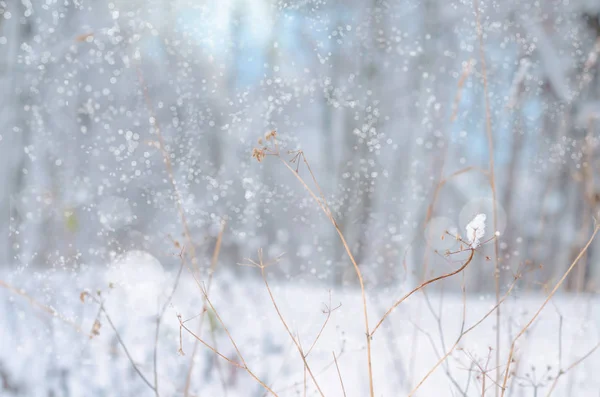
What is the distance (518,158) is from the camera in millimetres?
2328

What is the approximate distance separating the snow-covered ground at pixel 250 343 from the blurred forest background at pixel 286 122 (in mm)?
358

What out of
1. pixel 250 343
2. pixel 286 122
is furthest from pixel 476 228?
pixel 286 122

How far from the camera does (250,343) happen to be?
1.54 metres

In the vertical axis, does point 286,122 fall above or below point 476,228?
above

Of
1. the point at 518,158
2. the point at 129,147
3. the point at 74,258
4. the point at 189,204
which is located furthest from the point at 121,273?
the point at 518,158

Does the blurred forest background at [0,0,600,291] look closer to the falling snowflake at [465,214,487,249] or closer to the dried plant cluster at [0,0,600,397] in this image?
the dried plant cluster at [0,0,600,397]

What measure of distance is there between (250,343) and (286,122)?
47.8 inches

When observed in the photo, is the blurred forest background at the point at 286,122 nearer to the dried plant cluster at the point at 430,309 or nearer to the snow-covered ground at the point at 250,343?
the snow-covered ground at the point at 250,343

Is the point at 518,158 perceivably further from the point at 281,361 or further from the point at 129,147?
the point at 129,147

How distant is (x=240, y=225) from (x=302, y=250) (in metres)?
0.40

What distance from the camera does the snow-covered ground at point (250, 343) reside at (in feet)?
3.67

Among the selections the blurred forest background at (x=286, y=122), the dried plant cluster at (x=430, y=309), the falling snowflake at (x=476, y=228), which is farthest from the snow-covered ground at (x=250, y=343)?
the falling snowflake at (x=476, y=228)

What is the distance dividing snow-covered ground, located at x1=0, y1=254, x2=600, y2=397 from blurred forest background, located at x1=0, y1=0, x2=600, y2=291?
0.36 meters

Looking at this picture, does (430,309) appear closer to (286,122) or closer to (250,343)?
(250,343)
